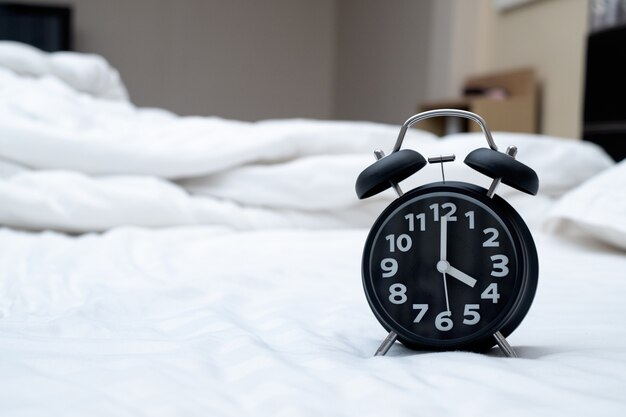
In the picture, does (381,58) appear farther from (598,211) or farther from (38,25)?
(598,211)

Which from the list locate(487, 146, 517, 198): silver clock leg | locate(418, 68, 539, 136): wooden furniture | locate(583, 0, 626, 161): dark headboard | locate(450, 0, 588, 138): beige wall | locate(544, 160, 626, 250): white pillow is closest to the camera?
locate(487, 146, 517, 198): silver clock leg

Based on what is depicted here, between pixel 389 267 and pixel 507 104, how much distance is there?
3.42m

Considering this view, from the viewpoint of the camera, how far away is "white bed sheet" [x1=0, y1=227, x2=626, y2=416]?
1.47ft

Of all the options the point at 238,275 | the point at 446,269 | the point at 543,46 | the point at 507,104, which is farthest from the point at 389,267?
the point at 543,46

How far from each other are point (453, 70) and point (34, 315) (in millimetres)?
4050

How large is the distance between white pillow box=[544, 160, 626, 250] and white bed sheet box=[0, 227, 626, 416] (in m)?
0.04

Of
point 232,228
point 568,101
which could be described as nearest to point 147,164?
point 232,228

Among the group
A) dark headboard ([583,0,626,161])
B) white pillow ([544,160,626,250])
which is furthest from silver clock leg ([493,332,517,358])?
dark headboard ([583,0,626,161])

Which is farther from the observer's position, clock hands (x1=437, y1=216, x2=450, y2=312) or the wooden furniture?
the wooden furniture

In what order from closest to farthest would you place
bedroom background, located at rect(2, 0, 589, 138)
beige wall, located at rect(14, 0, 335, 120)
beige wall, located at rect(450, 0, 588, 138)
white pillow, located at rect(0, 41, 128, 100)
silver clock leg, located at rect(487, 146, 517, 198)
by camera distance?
1. silver clock leg, located at rect(487, 146, 517, 198)
2. white pillow, located at rect(0, 41, 128, 100)
3. beige wall, located at rect(450, 0, 588, 138)
4. bedroom background, located at rect(2, 0, 589, 138)
5. beige wall, located at rect(14, 0, 335, 120)

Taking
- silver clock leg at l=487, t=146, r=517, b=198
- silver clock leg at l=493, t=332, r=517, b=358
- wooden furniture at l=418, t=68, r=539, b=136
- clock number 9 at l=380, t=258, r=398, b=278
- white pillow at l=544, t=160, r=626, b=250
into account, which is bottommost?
wooden furniture at l=418, t=68, r=539, b=136

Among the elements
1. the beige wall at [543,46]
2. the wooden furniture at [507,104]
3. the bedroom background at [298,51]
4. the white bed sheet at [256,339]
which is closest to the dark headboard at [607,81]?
the beige wall at [543,46]

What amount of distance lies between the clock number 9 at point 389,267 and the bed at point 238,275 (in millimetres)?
66

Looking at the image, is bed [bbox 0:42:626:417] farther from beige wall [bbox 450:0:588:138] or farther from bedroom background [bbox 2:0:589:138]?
bedroom background [bbox 2:0:589:138]
